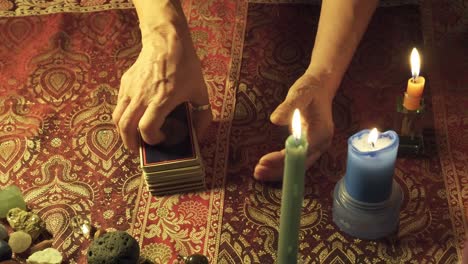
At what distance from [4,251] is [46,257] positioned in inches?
2.7

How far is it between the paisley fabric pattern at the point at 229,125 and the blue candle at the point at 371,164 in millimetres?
100

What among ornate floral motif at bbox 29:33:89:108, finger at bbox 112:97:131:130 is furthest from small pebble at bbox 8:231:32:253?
ornate floral motif at bbox 29:33:89:108

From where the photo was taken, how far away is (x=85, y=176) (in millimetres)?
1187

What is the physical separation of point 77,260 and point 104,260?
0.12m

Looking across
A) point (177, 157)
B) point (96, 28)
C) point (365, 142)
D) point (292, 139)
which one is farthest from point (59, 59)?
point (292, 139)

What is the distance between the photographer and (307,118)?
3.65 ft

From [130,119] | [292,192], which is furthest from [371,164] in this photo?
[130,119]

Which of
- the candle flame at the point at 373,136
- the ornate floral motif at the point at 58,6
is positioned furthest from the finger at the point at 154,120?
the ornate floral motif at the point at 58,6

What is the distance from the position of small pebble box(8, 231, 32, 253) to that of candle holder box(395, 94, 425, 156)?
0.67 meters

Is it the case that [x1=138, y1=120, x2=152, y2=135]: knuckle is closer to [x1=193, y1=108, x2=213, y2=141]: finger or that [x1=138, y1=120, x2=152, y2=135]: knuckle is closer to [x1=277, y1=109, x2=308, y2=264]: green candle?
[x1=193, y1=108, x2=213, y2=141]: finger

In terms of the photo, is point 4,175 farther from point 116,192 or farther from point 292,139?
point 292,139

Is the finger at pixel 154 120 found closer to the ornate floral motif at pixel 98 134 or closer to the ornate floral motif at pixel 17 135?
the ornate floral motif at pixel 98 134

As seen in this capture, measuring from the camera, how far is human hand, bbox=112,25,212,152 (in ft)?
3.58

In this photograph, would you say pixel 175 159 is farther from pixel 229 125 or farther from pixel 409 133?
pixel 409 133
